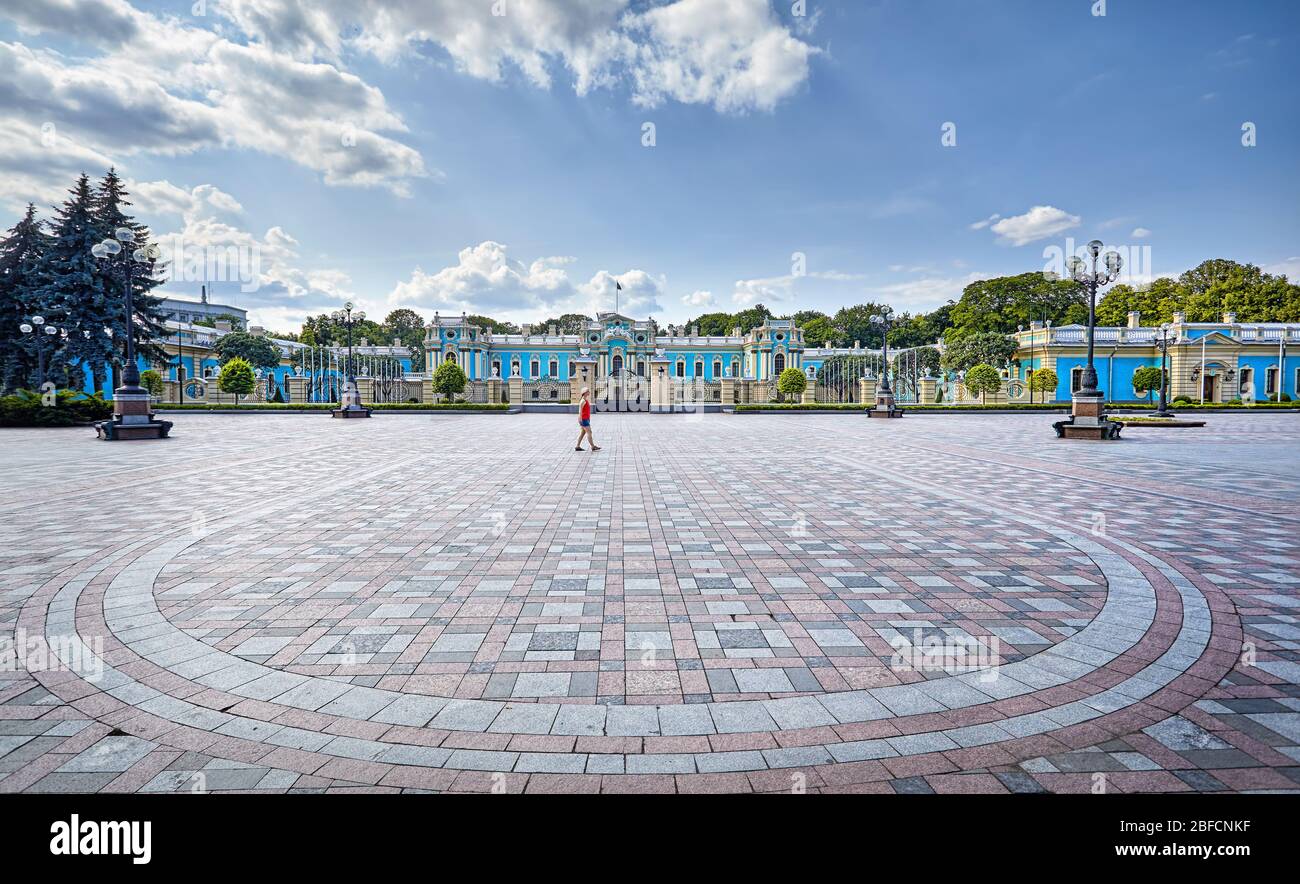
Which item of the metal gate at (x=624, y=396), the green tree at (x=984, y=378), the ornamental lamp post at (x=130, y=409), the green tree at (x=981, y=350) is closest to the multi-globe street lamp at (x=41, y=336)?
the ornamental lamp post at (x=130, y=409)

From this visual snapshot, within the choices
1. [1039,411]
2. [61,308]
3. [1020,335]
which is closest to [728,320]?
[1020,335]

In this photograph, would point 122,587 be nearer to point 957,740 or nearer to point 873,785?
point 873,785

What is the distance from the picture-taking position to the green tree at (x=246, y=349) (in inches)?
2133

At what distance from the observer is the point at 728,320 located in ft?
339

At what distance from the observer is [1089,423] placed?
19.2 m

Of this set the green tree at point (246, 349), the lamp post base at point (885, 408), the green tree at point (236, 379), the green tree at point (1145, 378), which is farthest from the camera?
the green tree at point (246, 349)

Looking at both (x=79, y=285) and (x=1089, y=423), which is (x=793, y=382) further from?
(x=79, y=285)

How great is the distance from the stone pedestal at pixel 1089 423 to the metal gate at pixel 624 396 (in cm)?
2964

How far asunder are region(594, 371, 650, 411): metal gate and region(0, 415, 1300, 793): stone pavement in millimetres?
37785

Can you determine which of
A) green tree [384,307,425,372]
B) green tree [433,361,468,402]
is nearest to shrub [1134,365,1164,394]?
green tree [433,361,468,402]

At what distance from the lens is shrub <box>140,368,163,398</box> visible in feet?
121

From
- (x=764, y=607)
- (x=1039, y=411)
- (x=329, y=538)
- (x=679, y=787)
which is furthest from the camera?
(x=1039, y=411)

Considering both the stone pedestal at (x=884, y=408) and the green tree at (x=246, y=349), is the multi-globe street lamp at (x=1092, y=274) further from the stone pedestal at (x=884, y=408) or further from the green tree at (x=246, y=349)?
the green tree at (x=246, y=349)
